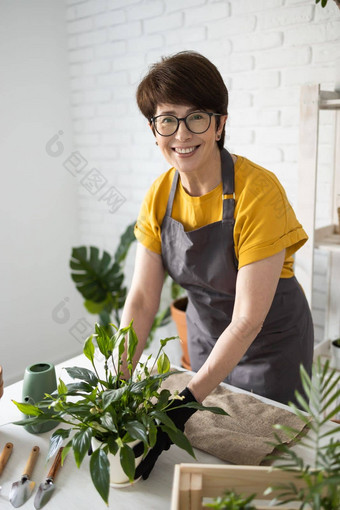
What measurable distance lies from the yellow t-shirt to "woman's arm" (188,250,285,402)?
4 centimetres

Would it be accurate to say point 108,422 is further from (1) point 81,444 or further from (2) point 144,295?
(2) point 144,295

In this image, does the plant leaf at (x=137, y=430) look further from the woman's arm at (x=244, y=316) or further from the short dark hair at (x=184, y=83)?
the short dark hair at (x=184, y=83)

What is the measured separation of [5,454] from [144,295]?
0.58 metres

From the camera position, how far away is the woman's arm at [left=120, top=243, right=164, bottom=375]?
58.2 inches

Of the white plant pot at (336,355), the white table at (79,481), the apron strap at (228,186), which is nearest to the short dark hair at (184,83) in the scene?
the apron strap at (228,186)

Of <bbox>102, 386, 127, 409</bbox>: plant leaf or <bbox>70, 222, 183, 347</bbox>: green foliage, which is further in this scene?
<bbox>70, 222, 183, 347</bbox>: green foliage

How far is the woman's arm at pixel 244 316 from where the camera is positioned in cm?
123

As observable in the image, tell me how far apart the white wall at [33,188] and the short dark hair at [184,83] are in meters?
1.95

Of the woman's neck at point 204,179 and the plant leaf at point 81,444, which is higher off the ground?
the woman's neck at point 204,179

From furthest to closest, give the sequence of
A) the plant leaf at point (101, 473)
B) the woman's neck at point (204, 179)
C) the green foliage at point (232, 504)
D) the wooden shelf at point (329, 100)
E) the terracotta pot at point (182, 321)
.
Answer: the terracotta pot at point (182, 321), the wooden shelf at point (329, 100), the woman's neck at point (204, 179), the plant leaf at point (101, 473), the green foliage at point (232, 504)

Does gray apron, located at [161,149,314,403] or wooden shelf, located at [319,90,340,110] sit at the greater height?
wooden shelf, located at [319,90,340,110]

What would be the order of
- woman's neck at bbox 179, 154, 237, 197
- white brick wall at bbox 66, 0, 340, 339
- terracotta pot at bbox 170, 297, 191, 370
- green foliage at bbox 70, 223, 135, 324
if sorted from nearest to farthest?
woman's neck at bbox 179, 154, 237, 197, white brick wall at bbox 66, 0, 340, 339, terracotta pot at bbox 170, 297, 191, 370, green foliage at bbox 70, 223, 135, 324

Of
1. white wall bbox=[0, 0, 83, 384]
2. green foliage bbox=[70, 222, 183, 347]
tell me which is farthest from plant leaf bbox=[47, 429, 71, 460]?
white wall bbox=[0, 0, 83, 384]

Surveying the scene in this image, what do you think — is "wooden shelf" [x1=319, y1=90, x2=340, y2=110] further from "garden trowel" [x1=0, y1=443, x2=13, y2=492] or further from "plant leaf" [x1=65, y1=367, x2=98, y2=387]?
"garden trowel" [x1=0, y1=443, x2=13, y2=492]
